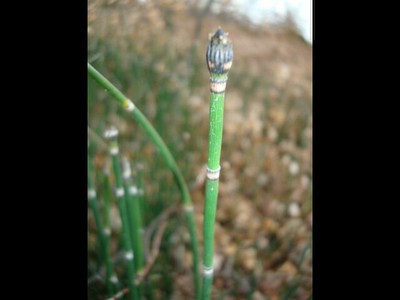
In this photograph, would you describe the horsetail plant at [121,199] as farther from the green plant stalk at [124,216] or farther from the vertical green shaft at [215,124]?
the vertical green shaft at [215,124]

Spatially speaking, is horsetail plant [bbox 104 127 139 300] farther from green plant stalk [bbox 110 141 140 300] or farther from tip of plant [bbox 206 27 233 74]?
tip of plant [bbox 206 27 233 74]

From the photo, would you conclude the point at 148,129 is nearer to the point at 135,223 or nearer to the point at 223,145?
the point at 135,223

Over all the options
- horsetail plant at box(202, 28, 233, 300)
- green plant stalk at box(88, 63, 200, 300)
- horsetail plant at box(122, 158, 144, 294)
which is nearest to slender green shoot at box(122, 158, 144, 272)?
horsetail plant at box(122, 158, 144, 294)

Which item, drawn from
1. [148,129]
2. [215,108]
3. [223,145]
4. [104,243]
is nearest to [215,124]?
[215,108]
